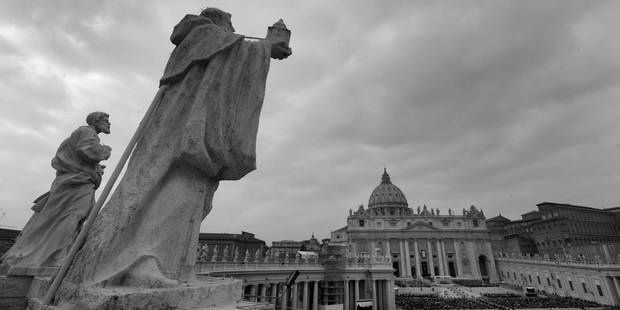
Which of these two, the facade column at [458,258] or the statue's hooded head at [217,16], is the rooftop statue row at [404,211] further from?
the statue's hooded head at [217,16]

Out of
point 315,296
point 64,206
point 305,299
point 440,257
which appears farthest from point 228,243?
point 64,206

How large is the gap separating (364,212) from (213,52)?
93.6 metres

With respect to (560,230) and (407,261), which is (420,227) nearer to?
(407,261)

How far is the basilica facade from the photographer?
78.8 metres

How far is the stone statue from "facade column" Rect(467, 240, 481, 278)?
3590 inches

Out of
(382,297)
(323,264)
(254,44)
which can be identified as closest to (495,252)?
(382,297)

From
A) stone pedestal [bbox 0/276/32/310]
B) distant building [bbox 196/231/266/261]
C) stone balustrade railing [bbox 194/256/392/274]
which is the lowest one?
stone pedestal [bbox 0/276/32/310]

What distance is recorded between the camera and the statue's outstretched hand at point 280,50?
437cm

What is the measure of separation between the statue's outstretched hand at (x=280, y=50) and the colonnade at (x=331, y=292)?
2524cm

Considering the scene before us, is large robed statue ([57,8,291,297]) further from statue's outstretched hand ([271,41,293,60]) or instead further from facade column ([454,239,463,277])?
facade column ([454,239,463,277])

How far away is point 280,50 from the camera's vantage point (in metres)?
4.41

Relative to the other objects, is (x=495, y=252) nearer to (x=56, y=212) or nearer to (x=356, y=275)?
(x=356, y=275)

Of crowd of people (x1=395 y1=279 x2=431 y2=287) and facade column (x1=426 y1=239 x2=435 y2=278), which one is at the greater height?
facade column (x1=426 y1=239 x2=435 y2=278)

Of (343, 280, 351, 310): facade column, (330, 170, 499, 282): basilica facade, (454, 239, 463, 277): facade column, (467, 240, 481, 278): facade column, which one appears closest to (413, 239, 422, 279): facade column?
(330, 170, 499, 282): basilica facade
